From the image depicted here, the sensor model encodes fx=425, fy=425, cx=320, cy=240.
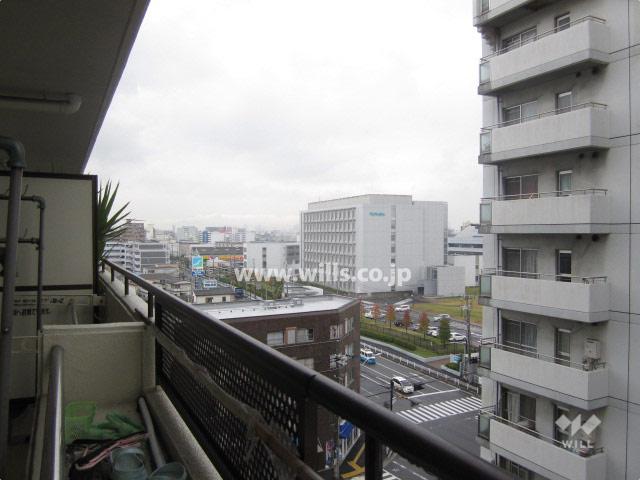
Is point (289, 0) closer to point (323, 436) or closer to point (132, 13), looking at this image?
point (132, 13)

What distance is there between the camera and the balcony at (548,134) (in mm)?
3076

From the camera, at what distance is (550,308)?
11.7 ft

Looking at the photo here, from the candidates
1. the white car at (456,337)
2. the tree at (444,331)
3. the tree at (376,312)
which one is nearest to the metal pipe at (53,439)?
the white car at (456,337)

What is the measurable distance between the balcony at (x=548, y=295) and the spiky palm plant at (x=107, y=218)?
3785mm

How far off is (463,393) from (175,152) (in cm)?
2251

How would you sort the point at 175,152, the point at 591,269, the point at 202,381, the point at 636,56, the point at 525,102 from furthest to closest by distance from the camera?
the point at 175,152, the point at 525,102, the point at 591,269, the point at 636,56, the point at 202,381

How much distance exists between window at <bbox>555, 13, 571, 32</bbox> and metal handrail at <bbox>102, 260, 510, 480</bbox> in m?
4.01

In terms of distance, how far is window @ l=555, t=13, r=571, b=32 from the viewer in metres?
3.58

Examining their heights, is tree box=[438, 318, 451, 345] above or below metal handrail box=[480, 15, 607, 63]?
below

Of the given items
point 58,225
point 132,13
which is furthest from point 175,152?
point 132,13

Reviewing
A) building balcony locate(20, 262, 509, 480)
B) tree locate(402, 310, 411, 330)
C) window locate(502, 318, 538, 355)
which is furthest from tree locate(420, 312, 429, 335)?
building balcony locate(20, 262, 509, 480)

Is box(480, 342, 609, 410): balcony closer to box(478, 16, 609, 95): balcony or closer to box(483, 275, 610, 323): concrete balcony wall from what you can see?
box(483, 275, 610, 323): concrete balcony wall

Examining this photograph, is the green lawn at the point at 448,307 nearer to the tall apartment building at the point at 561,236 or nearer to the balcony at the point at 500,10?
the tall apartment building at the point at 561,236

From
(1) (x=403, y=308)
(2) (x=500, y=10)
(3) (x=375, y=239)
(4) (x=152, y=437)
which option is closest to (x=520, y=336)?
(2) (x=500, y=10)
